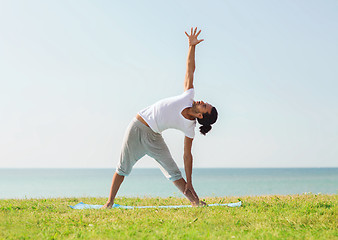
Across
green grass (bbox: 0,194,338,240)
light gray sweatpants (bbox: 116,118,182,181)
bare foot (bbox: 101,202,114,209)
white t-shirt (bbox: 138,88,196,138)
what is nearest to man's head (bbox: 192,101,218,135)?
white t-shirt (bbox: 138,88,196,138)

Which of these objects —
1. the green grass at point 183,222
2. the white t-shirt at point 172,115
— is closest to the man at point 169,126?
the white t-shirt at point 172,115

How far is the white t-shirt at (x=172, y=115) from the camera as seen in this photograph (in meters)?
6.30

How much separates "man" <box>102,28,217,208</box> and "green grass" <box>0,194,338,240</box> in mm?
723

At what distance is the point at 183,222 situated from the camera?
539 cm

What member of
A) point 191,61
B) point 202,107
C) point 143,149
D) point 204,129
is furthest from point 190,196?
point 191,61

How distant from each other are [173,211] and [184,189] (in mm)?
771

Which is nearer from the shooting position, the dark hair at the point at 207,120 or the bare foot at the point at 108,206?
the dark hair at the point at 207,120

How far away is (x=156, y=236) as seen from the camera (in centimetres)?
475

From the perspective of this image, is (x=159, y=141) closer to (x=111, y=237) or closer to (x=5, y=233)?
(x=111, y=237)

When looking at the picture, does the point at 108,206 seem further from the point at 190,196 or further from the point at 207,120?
the point at 207,120

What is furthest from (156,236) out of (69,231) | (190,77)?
(190,77)

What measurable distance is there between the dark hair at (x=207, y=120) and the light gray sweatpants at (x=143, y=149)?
33.5 inches

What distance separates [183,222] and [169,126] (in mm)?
1716

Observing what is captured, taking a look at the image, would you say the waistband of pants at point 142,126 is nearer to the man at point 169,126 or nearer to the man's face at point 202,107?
the man at point 169,126
